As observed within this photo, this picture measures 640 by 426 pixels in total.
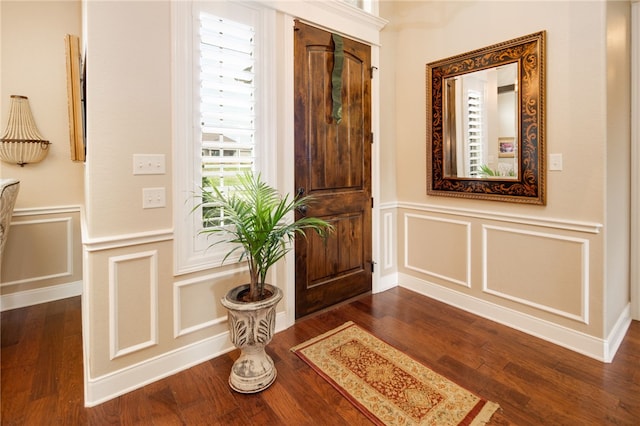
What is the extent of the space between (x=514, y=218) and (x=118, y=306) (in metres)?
2.79

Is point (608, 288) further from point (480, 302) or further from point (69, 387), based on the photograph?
point (69, 387)

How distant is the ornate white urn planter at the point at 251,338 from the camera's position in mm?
1881

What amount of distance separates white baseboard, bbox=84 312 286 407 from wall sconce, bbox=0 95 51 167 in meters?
2.18

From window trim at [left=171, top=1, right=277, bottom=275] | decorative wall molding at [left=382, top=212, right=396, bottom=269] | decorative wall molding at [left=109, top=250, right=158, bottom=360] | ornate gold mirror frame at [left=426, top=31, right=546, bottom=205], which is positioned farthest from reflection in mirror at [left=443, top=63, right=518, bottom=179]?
decorative wall molding at [left=109, top=250, right=158, bottom=360]

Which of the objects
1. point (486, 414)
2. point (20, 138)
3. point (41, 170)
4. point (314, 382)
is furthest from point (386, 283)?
point (20, 138)

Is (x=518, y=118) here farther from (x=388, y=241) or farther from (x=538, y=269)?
(x=388, y=241)

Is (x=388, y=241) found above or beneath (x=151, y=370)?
above

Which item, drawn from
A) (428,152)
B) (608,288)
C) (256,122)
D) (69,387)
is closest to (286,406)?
(69,387)

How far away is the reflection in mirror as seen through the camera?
8.45ft

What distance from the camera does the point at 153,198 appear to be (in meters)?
1.99

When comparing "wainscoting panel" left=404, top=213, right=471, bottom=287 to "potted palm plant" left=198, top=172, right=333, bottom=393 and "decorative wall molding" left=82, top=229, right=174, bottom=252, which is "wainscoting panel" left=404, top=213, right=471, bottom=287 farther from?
"decorative wall molding" left=82, top=229, right=174, bottom=252

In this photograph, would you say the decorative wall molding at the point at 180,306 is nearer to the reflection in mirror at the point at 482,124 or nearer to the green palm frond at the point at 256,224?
the green palm frond at the point at 256,224

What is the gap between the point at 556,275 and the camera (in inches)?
94.7

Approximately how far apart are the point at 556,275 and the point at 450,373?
1.10m
